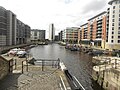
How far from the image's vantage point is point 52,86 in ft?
57.1

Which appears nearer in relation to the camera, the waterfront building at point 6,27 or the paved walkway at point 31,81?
the paved walkway at point 31,81

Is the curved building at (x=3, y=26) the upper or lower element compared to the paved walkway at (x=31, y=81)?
upper

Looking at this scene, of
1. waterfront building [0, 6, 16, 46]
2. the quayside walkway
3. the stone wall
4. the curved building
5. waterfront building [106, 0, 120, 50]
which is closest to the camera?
the quayside walkway

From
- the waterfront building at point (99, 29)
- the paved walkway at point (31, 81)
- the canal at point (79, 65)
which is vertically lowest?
the canal at point (79, 65)

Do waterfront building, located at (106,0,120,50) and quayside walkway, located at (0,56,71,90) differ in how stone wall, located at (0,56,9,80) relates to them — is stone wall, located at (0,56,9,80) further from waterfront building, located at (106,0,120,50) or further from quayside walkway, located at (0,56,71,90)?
waterfront building, located at (106,0,120,50)

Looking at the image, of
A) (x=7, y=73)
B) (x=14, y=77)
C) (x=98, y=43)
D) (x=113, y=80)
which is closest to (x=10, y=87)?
(x=14, y=77)

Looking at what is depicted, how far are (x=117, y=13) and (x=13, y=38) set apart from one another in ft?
251

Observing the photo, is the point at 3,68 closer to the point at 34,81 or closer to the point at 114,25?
the point at 34,81

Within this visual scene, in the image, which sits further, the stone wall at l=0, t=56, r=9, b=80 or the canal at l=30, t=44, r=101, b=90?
A: the canal at l=30, t=44, r=101, b=90

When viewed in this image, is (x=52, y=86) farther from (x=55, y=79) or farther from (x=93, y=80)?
(x=93, y=80)

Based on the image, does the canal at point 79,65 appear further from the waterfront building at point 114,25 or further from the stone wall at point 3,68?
the waterfront building at point 114,25

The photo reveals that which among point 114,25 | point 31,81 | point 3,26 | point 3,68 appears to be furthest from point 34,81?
point 3,26

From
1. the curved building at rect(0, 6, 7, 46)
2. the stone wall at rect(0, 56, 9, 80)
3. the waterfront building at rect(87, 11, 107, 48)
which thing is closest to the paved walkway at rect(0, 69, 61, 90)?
the stone wall at rect(0, 56, 9, 80)

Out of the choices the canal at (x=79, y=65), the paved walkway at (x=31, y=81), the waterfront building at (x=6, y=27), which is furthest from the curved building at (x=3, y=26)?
the paved walkway at (x=31, y=81)
